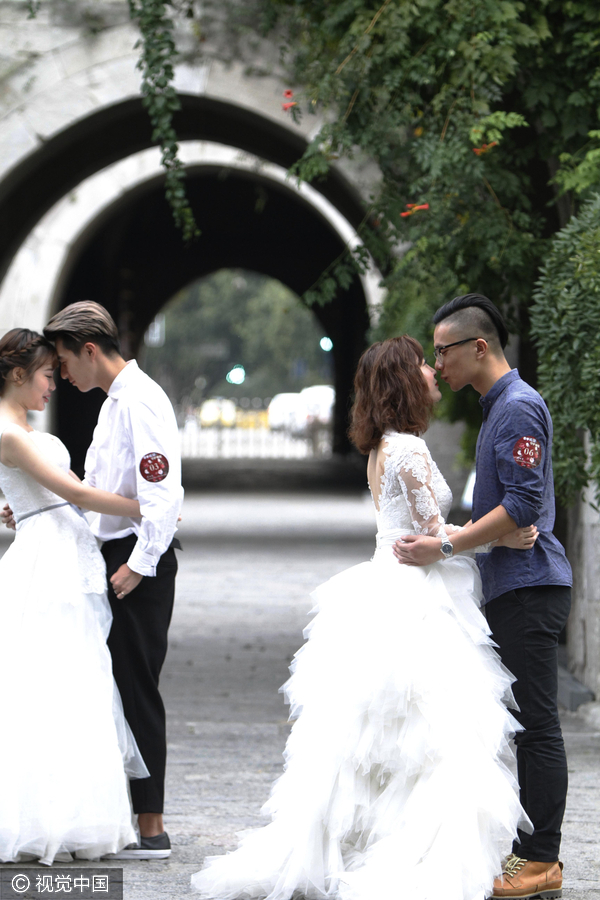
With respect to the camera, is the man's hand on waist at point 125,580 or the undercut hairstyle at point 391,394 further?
the man's hand on waist at point 125,580

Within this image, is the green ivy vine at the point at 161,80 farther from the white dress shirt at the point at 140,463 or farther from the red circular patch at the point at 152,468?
the red circular patch at the point at 152,468

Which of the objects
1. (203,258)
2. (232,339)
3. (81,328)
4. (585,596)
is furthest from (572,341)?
(232,339)

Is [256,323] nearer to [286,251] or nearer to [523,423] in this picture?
[286,251]

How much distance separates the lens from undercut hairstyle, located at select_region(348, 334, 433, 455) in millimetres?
3391

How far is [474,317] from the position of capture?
346 cm

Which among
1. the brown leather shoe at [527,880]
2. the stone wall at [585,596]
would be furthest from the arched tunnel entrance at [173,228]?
the brown leather shoe at [527,880]

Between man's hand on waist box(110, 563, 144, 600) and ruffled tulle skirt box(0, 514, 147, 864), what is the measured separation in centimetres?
10

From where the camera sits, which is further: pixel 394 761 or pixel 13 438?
pixel 13 438

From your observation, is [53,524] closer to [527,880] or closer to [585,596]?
[527,880]

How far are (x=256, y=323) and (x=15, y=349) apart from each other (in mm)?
63027

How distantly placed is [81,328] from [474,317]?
51.7 inches

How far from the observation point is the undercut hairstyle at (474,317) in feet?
11.4

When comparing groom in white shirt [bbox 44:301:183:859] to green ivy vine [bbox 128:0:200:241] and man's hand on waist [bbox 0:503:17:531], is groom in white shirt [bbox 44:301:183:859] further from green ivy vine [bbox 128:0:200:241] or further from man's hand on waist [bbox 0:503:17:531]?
green ivy vine [bbox 128:0:200:241]

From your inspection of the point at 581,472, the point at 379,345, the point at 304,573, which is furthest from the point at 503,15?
the point at 304,573
